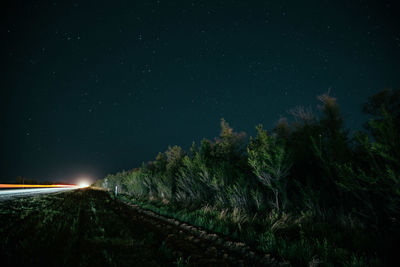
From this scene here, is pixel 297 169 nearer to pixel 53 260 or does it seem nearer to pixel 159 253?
pixel 159 253

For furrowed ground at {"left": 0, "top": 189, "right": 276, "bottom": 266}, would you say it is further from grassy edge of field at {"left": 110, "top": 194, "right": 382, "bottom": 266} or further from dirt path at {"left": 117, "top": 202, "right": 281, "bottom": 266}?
grassy edge of field at {"left": 110, "top": 194, "right": 382, "bottom": 266}

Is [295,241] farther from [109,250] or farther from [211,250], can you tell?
[109,250]

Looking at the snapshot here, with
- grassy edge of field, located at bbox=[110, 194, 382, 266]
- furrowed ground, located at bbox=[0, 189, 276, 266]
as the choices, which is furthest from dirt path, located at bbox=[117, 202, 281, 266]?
grassy edge of field, located at bbox=[110, 194, 382, 266]

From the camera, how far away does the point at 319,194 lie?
798cm

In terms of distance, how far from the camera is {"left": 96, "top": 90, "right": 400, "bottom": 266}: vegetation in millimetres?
4715

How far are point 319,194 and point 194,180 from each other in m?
9.35

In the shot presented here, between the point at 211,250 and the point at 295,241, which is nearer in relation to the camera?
the point at 211,250

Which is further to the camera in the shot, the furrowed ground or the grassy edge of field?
the grassy edge of field

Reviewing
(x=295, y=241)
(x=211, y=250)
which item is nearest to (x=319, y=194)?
(x=295, y=241)

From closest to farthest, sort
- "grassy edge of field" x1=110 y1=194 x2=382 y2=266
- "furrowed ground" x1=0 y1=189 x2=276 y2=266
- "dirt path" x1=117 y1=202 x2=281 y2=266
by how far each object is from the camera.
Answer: "furrowed ground" x1=0 y1=189 x2=276 y2=266 → "grassy edge of field" x1=110 y1=194 x2=382 y2=266 → "dirt path" x1=117 y1=202 x2=281 y2=266

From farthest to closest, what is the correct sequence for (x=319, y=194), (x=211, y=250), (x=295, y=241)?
(x=319, y=194) < (x=295, y=241) < (x=211, y=250)

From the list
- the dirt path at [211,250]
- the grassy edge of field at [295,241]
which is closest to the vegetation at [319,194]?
the grassy edge of field at [295,241]

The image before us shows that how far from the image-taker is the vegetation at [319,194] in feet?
15.5

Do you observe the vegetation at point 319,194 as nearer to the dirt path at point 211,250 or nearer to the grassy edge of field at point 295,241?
the grassy edge of field at point 295,241
